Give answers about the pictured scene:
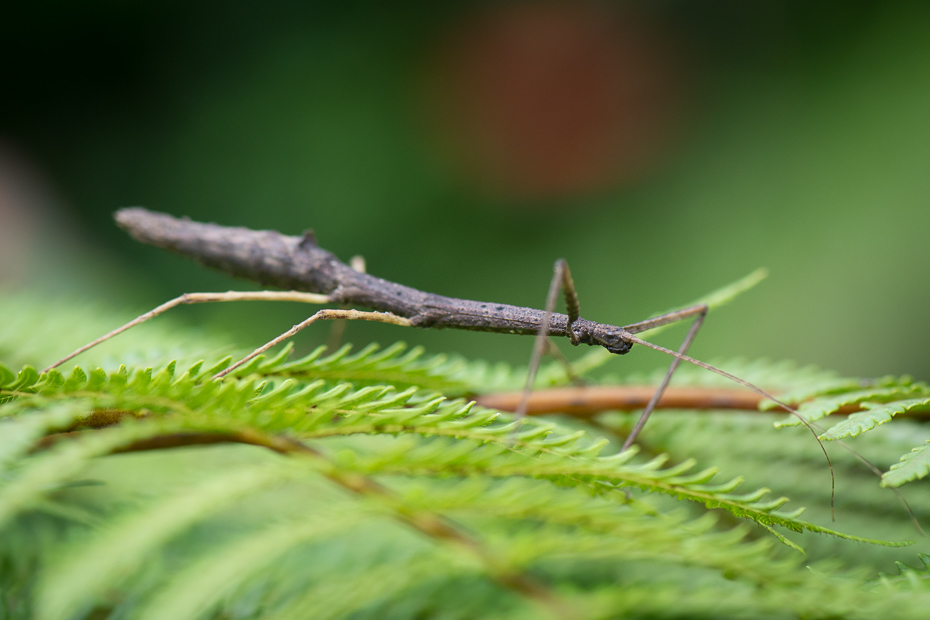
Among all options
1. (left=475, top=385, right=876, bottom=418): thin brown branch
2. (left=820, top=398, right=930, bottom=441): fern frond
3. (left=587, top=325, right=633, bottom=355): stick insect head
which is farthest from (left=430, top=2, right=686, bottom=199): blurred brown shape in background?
(left=820, top=398, right=930, bottom=441): fern frond

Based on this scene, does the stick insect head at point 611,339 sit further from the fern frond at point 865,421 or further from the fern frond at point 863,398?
the fern frond at point 865,421

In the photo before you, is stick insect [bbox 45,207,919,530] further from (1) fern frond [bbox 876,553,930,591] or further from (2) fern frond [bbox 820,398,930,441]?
(1) fern frond [bbox 876,553,930,591]

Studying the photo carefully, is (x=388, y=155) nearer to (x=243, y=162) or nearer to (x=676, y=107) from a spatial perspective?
(x=243, y=162)

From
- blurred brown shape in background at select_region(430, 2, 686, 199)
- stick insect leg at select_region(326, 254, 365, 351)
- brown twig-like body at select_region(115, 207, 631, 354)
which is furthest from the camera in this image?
blurred brown shape in background at select_region(430, 2, 686, 199)

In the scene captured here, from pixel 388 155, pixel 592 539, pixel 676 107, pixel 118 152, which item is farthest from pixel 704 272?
pixel 118 152

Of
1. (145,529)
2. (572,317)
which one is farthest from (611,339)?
(145,529)

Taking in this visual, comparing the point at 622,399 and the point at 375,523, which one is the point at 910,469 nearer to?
the point at 622,399
